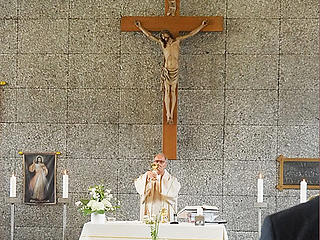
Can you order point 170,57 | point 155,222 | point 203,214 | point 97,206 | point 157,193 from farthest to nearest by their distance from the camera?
1. point 170,57
2. point 157,193
3. point 203,214
4. point 97,206
5. point 155,222

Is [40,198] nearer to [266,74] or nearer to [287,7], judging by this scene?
[266,74]

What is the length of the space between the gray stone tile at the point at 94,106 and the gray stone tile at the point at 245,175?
1.61 m

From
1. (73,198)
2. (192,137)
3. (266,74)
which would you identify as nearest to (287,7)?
(266,74)

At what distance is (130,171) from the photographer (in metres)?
8.48

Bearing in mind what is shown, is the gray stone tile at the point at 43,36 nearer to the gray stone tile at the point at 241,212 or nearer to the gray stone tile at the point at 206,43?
the gray stone tile at the point at 206,43

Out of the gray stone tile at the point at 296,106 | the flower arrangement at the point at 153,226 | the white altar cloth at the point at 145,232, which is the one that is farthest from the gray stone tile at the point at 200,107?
the white altar cloth at the point at 145,232

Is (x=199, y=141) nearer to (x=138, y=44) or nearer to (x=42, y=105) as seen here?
(x=138, y=44)

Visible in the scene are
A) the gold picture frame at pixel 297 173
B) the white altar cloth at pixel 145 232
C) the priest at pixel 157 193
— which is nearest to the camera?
the white altar cloth at pixel 145 232

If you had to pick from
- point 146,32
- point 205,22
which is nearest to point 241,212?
point 205,22

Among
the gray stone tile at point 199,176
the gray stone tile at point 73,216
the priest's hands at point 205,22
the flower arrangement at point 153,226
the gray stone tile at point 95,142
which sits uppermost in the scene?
Result: the priest's hands at point 205,22

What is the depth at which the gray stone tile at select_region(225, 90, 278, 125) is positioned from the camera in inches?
328

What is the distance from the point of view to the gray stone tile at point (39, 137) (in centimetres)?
855

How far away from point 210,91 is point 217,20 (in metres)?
0.92

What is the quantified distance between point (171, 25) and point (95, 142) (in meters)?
1.80
